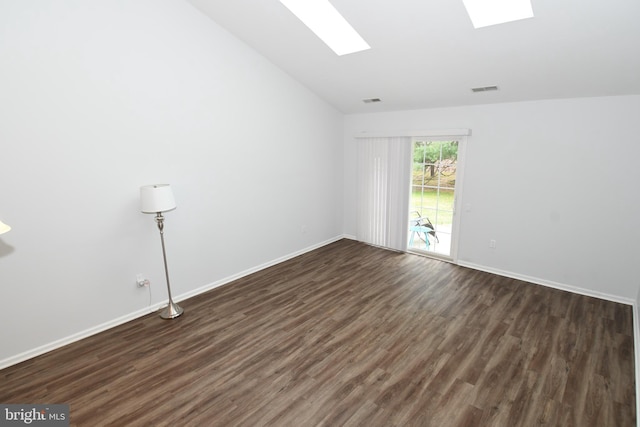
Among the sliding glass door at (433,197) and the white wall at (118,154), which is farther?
the sliding glass door at (433,197)

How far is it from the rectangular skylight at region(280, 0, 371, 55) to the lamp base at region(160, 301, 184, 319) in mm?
3464

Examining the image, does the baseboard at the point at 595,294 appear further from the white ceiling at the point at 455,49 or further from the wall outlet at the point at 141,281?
the wall outlet at the point at 141,281

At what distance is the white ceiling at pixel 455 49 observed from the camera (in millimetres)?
2678

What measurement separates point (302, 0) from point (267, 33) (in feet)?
1.89

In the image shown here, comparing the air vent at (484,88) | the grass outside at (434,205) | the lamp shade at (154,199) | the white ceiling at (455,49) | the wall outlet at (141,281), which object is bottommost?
the wall outlet at (141,281)

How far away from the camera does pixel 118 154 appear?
126 inches

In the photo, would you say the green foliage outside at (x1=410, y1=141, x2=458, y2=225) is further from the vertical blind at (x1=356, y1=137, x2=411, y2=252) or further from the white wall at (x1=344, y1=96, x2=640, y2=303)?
the white wall at (x1=344, y1=96, x2=640, y2=303)

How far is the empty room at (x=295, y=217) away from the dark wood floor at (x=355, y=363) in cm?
2

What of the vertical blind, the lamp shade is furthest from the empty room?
the vertical blind

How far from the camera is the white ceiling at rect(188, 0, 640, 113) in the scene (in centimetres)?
268

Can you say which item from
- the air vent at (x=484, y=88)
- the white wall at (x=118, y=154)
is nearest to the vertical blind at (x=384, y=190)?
the air vent at (x=484, y=88)

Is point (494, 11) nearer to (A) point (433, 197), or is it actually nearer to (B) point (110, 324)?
(A) point (433, 197)

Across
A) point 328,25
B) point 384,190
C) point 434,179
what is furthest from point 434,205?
point 328,25

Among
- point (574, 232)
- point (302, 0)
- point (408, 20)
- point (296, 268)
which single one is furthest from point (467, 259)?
point (302, 0)
